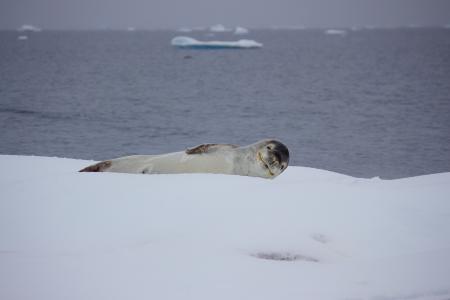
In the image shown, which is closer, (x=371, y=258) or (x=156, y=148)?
(x=371, y=258)

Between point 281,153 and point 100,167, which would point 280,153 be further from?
point 100,167

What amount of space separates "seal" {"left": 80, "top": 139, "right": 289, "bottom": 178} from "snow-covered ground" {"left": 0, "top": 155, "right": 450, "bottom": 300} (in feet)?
2.81

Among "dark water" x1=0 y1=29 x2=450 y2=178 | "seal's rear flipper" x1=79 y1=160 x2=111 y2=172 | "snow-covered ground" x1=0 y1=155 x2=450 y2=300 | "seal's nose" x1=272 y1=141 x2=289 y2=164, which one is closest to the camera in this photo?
"snow-covered ground" x1=0 y1=155 x2=450 y2=300

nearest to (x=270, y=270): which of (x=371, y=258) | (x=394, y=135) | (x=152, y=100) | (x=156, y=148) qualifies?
(x=371, y=258)

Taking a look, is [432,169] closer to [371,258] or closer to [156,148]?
[156,148]

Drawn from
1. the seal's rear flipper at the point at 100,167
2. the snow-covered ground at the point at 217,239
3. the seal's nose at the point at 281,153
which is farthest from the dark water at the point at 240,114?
the snow-covered ground at the point at 217,239

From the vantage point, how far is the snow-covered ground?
3.96m

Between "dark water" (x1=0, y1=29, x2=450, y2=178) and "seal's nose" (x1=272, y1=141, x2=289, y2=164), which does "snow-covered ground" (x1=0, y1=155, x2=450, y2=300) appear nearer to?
"seal's nose" (x1=272, y1=141, x2=289, y2=164)

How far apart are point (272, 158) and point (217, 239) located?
7.64 ft

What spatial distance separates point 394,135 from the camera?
67.0 feet

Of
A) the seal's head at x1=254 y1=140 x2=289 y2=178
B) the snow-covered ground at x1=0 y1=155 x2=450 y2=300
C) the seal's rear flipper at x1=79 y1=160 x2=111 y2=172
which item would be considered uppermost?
the seal's head at x1=254 y1=140 x2=289 y2=178

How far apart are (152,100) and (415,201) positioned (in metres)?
25.8

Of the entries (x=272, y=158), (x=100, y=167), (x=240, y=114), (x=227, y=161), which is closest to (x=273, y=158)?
(x=272, y=158)

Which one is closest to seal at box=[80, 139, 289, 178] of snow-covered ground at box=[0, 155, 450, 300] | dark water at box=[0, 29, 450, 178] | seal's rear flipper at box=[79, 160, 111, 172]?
seal's rear flipper at box=[79, 160, 111, 172]
